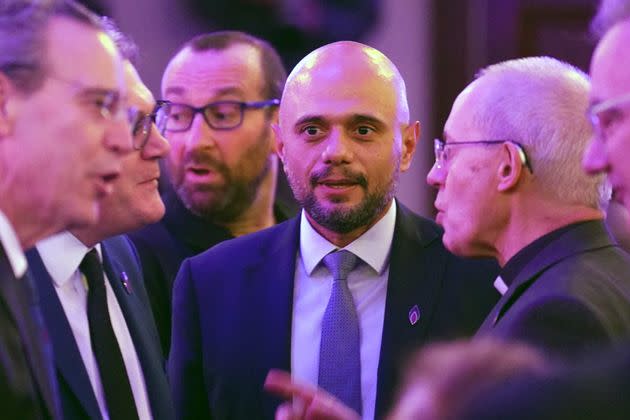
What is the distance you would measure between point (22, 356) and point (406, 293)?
4.03 feet

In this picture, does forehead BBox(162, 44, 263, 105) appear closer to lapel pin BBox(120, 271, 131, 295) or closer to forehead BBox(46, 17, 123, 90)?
lapel pin BBox(120, 271, 131, 295)

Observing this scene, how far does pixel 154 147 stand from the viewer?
2.84m

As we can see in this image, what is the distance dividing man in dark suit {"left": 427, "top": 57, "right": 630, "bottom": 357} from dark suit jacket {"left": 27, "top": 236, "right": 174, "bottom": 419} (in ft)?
2.42

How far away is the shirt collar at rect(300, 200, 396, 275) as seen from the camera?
112 inches

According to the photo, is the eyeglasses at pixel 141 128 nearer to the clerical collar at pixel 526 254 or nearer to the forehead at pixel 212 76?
the forehead at pixel 212 76

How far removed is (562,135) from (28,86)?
116 cm

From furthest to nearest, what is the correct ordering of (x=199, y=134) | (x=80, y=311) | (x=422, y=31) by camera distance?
(x=422, y=31)
(x=199, y=134)
(x=80, y=311)

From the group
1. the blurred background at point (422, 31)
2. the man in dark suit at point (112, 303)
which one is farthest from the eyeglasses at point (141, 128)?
the blurred background at point (422, 31)

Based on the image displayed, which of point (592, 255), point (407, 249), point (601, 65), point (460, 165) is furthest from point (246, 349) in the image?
point (601, 65)

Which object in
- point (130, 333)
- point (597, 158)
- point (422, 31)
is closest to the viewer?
point (597, 158)

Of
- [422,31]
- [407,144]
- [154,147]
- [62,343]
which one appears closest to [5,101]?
[62,343]

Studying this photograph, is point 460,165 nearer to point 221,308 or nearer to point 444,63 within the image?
point 221,308

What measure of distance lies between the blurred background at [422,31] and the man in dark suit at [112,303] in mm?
2715

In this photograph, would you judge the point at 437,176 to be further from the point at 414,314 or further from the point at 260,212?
the point at 260,212
